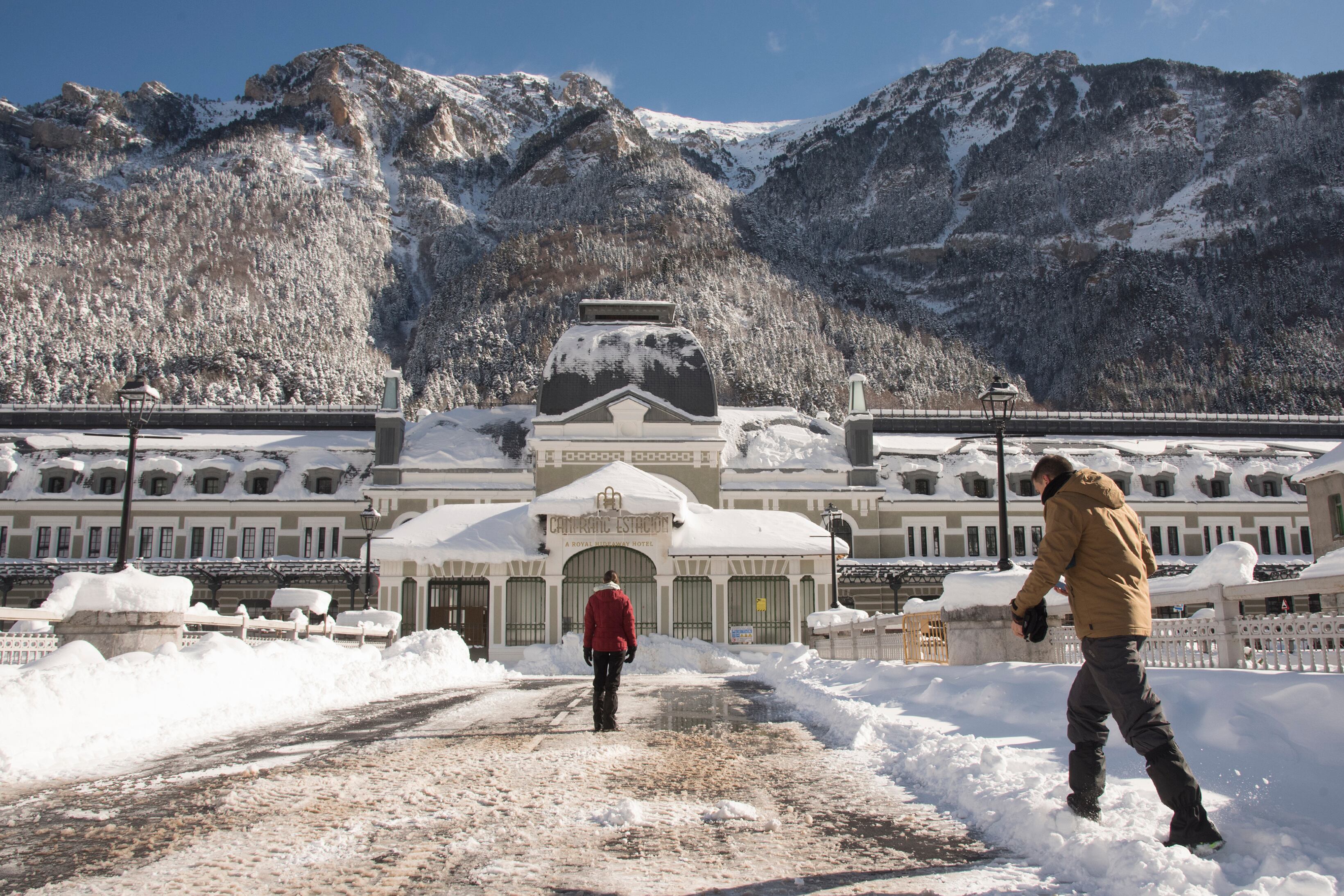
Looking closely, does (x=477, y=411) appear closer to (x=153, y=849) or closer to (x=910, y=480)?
(x=910, y=480)

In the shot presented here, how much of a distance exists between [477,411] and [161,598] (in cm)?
4235

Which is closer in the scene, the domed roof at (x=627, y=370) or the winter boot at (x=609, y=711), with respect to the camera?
the winter boot at (x=609, y=711)

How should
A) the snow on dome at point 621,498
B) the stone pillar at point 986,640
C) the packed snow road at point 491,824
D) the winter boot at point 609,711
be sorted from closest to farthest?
the packed snow road at point 491,824 → the winter boot at point 609,711 → the stone pillar at point 986,640 → the snow on dome at point 621,498

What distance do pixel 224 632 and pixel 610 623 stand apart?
37.5 ft

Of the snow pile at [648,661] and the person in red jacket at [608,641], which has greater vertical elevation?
the person in red jacket at [608,641]

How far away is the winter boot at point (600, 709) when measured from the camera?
10719 millimetres

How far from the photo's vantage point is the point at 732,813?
6070 mm

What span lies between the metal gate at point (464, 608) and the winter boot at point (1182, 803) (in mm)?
29592

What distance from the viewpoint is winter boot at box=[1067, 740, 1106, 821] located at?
17.6 ft

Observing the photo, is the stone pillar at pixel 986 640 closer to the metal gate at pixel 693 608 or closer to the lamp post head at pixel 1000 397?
the lamp post head at pixel 1000 397

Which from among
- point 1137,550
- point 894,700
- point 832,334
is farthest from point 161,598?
point 832,334

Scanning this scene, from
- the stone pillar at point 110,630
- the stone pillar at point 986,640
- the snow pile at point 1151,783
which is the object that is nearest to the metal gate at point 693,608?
the stone pillar at point 986,640

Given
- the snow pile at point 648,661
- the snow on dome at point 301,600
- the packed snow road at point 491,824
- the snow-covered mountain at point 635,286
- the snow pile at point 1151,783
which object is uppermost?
the snow-covered mountain at point 635,286

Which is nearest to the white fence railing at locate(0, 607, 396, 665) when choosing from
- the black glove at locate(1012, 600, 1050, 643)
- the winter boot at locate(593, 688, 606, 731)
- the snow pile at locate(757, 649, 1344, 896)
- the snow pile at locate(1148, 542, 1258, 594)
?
the winter boot at locate(593, 688, 606, 731)
